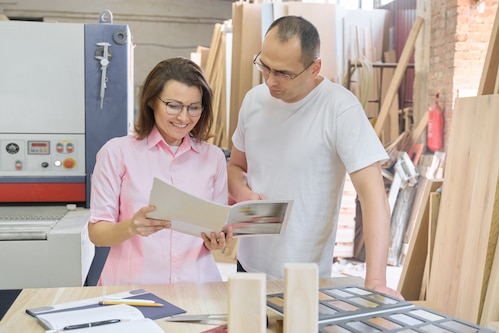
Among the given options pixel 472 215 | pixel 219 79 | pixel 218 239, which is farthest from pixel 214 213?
pixel 219 79

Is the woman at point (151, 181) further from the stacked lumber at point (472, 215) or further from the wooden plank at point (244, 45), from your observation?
the wooden plank at point (244, 45)

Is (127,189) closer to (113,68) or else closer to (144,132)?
(144,132)

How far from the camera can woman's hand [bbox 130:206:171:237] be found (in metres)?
1.79

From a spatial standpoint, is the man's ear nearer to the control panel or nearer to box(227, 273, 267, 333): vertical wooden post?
box(227, 273, 267, 333): vertical wooden post

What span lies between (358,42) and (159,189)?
555 centimetres

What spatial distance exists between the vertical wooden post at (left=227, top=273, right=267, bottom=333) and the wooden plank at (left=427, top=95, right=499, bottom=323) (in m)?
1.95

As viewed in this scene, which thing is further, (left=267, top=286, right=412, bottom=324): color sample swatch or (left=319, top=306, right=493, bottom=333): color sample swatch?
(left=267, top=286, right=412, bottom=324): color sample swatch

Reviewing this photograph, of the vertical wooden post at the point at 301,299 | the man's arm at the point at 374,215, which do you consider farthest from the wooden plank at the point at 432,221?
the vertical wooden post at the point at 301,299

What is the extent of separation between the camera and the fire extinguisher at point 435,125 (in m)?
5.61

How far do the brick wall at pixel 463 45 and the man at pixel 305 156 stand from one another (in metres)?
3.68

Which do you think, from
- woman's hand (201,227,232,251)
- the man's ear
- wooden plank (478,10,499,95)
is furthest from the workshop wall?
woman's hand (201,227,232,251)

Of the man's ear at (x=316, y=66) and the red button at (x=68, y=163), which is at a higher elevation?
the man's ear at (x=316, y=66)

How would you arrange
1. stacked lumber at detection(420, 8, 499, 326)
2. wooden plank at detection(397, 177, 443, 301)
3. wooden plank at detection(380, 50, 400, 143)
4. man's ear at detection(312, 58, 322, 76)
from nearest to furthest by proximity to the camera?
man's ear at detection(312, 58, 322, 76), stacked lumber at detection(420, 8, 499, 326), wooden plank at detection(397, 177, 443, 301), wooden plank at detection(380, 50, 400, 143)

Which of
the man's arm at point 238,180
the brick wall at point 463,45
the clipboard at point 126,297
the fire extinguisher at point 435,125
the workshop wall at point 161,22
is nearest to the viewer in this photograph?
the clipboard at point 126,297
